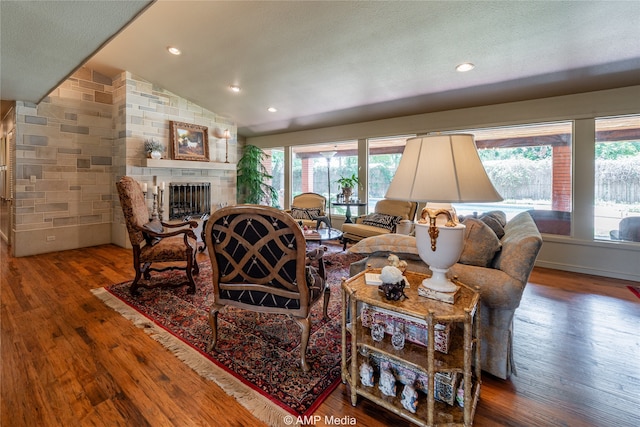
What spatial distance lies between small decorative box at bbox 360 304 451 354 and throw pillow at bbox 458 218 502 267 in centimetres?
53

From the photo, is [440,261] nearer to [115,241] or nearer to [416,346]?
[416,346]

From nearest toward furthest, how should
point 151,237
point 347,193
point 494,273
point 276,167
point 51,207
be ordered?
1. point 494,273
2. point 151,237
3. point 51,207
4. point 347,193
5. point 276,167

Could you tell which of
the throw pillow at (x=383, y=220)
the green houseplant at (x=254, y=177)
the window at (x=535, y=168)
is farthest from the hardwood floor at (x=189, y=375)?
the green houseplant at (x=254, y=177)

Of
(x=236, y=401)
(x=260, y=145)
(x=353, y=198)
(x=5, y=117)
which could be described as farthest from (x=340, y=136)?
(x=5, y=117)

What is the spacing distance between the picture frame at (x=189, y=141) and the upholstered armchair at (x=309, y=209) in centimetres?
220

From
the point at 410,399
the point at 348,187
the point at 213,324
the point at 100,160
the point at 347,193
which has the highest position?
the point at 100,160

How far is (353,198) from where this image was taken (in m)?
5.79

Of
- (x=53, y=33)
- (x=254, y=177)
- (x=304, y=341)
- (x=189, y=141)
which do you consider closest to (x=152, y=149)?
(x=189, y=141)

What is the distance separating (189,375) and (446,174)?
188 cm

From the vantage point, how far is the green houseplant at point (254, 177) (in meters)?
6.87

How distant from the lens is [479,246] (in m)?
1.80

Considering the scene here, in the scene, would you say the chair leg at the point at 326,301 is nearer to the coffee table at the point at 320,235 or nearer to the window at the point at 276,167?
the coffee table at the point at 320,235
